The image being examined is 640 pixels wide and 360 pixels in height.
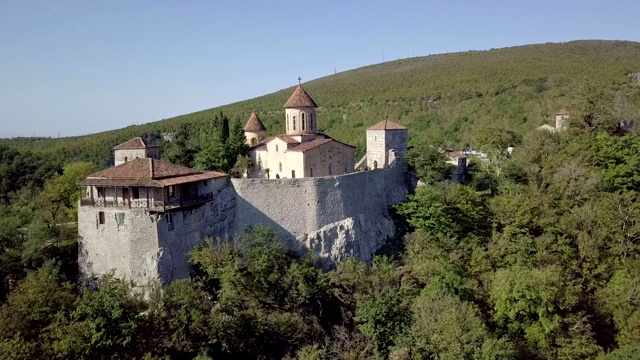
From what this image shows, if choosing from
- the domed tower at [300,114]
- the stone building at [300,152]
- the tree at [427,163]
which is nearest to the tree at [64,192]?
→ the stone building at [300,152]

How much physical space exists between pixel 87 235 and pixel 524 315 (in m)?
23.7

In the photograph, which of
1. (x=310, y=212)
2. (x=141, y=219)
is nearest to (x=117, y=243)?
(x=141, y=219)

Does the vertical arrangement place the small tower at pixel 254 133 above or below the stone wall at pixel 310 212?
above

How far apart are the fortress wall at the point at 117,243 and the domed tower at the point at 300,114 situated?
46.0ft

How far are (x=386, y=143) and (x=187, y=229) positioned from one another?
15.6 meters

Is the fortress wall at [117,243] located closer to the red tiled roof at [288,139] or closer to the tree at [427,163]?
the red tiled roof at [288,139]

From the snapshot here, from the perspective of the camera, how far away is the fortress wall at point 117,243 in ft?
86.0

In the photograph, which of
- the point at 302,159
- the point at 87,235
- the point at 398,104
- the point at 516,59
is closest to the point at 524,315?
the point at 302,159

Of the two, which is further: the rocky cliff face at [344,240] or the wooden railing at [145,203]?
the rocky cliff face at [344,240]

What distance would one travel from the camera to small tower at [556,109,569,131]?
46.6 m

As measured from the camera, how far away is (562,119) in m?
47.6

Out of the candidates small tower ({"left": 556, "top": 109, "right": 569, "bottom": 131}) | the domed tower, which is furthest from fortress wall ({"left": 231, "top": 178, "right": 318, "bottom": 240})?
small tower ({"left": 556, "top": 109, "right": 569, "bottom": 131})

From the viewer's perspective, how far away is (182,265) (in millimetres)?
27219

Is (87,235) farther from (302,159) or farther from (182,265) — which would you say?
(302,159)
